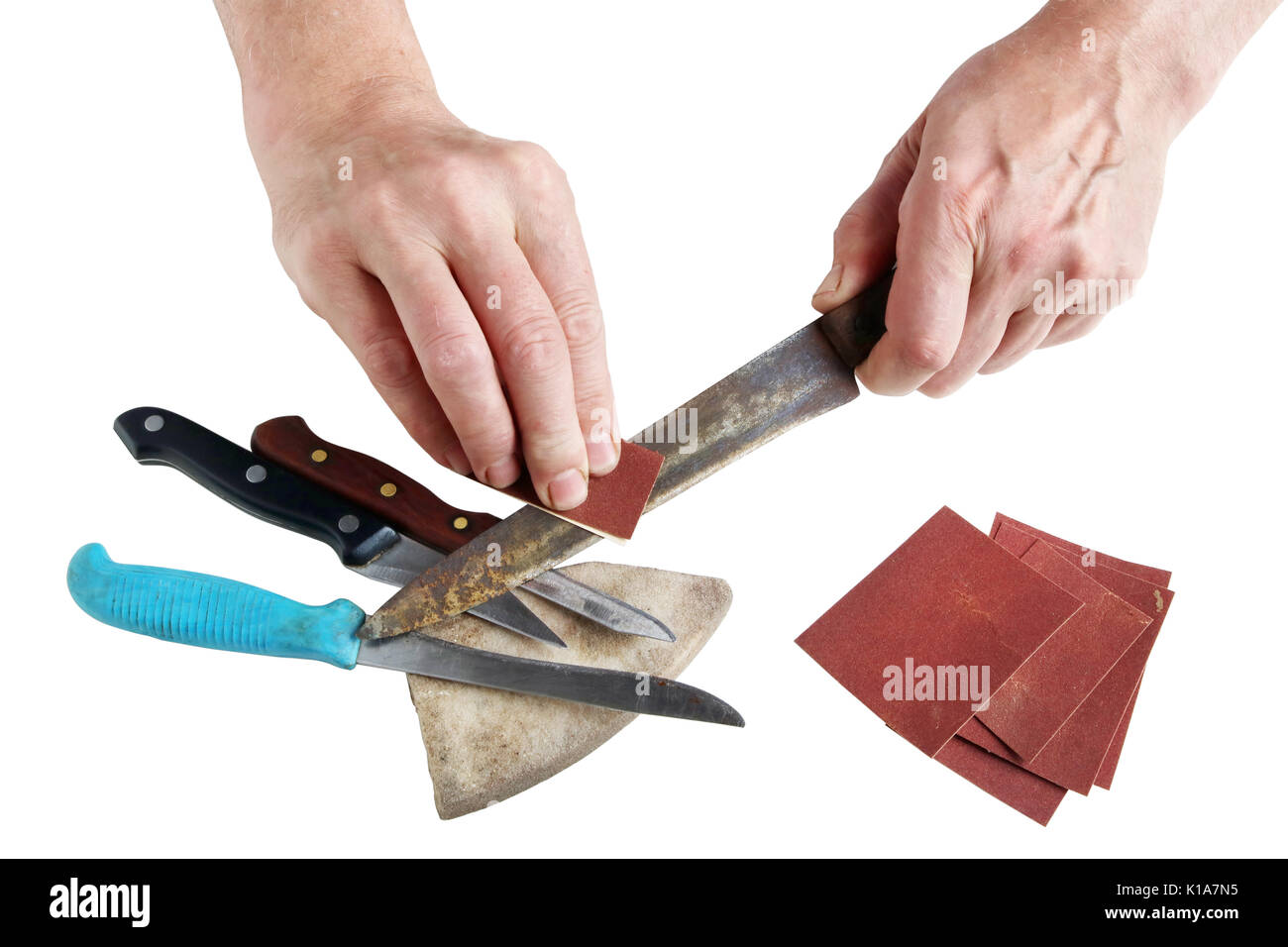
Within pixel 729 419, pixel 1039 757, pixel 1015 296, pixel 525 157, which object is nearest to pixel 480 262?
pixel 525 157

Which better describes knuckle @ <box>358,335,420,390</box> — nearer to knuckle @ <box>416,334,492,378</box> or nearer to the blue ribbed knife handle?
knuckle @ <box>416,334,492,378</box>

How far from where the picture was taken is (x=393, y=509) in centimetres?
236

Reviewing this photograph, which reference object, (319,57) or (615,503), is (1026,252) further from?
(319,57)

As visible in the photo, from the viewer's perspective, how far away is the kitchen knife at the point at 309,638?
2104mm

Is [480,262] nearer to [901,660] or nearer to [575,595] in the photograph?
[575,595]

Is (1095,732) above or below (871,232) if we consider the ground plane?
below

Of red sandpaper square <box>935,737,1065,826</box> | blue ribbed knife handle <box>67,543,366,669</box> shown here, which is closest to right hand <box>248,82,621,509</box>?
blue ribbed knife handle <box>67,543,366,669</box>

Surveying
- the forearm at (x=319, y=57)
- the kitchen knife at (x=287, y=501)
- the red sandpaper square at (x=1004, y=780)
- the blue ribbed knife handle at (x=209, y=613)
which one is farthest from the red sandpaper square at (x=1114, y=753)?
the forearm at (x=319, y=57)

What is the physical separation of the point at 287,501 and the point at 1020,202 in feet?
5.61

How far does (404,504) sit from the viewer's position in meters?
2.37

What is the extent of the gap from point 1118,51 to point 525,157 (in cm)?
127

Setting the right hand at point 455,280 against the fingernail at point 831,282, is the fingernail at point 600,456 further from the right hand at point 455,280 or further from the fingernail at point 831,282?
the fingernail at point 831,282

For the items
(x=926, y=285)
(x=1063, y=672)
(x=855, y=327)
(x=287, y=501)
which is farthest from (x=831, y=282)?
(x=287, y=501)

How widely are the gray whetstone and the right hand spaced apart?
447 millimetres
